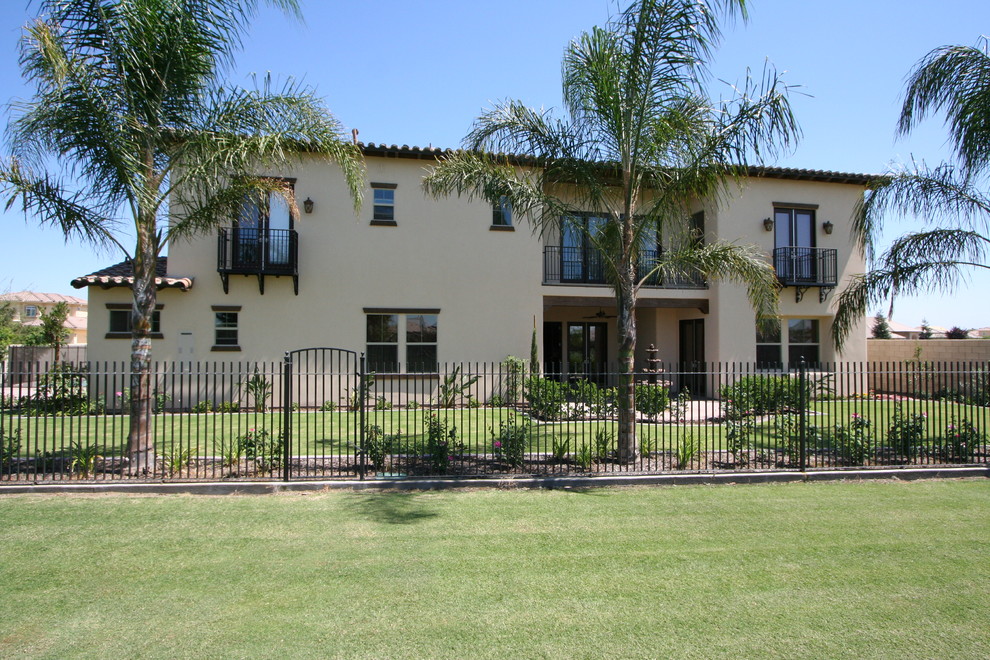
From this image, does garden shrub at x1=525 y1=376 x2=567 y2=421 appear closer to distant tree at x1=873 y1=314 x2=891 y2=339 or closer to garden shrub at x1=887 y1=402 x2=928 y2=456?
garden shrub at x1=887 y1=402 x2=928 y2=456

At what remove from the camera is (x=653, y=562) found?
5.10 meters

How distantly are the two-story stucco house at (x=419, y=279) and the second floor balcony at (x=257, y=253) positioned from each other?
4 centimetres

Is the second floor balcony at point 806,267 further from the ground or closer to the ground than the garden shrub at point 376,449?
further from the ground

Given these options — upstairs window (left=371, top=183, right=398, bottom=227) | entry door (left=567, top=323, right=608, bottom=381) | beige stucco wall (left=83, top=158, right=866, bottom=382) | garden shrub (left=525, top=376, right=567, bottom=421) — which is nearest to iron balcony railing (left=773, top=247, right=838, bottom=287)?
beige stucco wall (left=83, top=158, right=866, bottom=382)

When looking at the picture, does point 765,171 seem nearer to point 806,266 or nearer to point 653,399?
point 806,266

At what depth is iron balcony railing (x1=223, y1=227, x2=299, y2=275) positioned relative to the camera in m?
15.0

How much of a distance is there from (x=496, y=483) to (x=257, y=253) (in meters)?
10.4

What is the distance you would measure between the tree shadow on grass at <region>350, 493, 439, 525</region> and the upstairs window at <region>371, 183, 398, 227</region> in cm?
1035

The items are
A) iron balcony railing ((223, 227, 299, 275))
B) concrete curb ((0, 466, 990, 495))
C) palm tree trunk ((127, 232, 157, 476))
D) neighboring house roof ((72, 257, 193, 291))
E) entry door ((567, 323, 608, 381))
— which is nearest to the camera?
concrete curb ((0, 466, 990, 495))

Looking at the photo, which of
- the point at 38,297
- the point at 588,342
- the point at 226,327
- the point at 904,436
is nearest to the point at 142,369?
the point at 226,327

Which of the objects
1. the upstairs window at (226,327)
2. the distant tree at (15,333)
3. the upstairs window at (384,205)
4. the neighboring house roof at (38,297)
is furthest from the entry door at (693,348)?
the neighboring house roof at (38,297)

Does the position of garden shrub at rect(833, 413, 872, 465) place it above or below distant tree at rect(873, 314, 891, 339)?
below

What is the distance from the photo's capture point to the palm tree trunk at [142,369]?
314 inches

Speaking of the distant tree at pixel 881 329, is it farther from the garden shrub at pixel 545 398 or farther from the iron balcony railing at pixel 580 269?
the garden shrub at pixel 545 398
